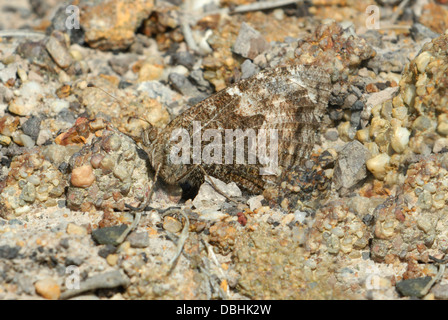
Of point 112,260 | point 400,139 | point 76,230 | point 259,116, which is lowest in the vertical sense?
point 112,260

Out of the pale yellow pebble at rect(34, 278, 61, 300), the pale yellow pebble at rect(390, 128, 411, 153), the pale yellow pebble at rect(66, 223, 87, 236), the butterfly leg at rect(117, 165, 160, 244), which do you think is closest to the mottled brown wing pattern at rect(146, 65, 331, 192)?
the butterfly leg at rect(117, 165, 160, 244)

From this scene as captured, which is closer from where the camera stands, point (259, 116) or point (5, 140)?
point (259, 116)

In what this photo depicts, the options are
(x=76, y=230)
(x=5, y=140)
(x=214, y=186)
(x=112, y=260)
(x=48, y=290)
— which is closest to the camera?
(x=48, y=290)

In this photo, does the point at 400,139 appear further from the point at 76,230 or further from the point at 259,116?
the point at 76,230

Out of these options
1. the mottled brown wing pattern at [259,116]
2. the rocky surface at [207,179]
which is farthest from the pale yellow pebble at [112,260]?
the mottled brown wing pattern at [259,116]

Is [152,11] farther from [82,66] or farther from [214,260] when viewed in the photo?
[214,260]

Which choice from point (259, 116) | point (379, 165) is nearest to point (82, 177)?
point (259, 116)

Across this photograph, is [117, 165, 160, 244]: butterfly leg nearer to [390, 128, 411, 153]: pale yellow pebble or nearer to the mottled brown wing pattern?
the mottled brown wing pattern
